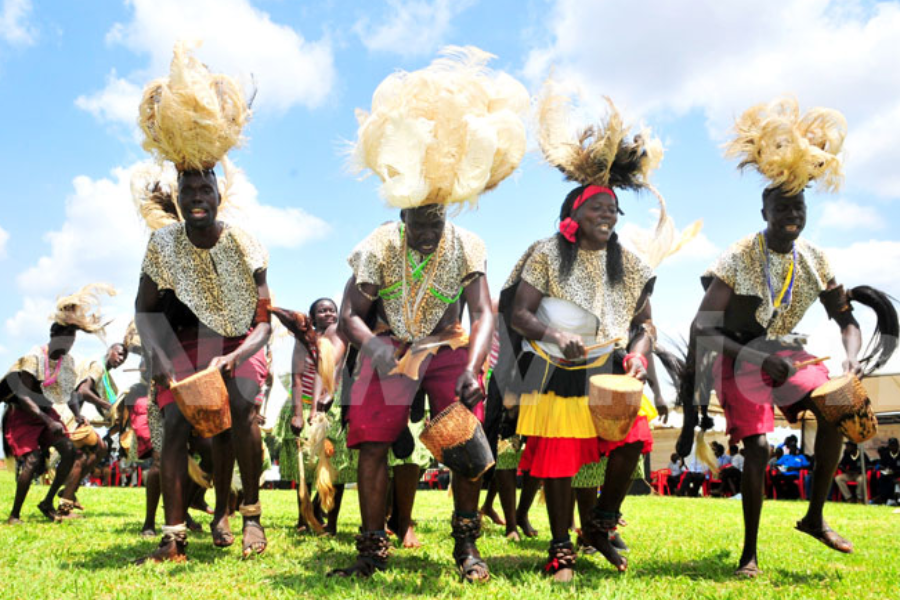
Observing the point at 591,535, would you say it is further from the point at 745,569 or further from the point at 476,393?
the point at 476,393

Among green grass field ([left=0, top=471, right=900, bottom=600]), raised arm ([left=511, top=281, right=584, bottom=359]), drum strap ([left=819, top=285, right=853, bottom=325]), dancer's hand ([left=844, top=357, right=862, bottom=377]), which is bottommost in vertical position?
green grass field ([left=0, top=471, right=900, bottom=600])

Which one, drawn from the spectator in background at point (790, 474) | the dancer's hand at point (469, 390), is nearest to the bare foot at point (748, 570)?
the dancer's hand at point (469, 390)

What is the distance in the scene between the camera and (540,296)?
4.32 metres

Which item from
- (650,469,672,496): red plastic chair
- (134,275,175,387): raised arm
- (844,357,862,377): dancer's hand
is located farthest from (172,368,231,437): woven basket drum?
(650,469,672,496): red plastic chair

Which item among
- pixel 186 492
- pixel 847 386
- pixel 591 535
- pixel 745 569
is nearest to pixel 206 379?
pixel 186 492

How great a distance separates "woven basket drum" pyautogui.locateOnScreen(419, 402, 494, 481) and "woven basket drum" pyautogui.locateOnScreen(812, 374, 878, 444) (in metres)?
1.94

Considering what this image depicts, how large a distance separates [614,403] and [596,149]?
4.72ft

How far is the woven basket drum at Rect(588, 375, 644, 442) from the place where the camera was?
3818 mm

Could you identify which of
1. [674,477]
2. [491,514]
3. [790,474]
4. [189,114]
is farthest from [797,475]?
[189,114]

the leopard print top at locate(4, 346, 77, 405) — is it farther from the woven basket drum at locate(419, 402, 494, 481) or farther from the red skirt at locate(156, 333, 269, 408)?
the woven basket drum at locate(419, 402, 494, 481)

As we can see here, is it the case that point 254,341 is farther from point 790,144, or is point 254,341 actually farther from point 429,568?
point 790,144

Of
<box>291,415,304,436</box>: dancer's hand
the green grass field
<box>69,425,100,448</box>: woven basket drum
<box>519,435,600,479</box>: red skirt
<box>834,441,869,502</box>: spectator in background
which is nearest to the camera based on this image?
the green grass field

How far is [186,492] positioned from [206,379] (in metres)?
0.75

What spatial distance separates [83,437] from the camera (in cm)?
803
